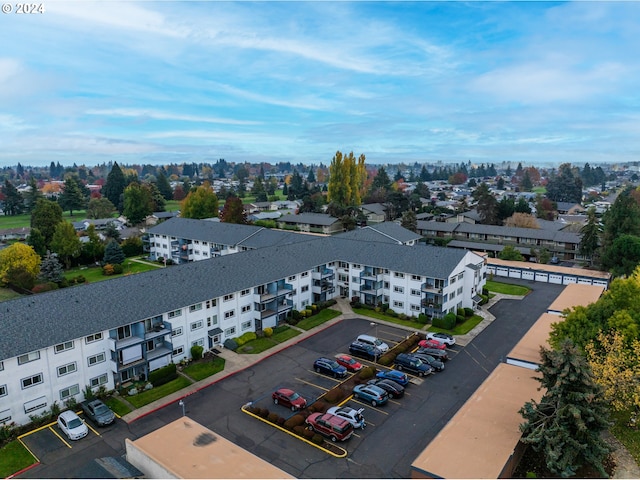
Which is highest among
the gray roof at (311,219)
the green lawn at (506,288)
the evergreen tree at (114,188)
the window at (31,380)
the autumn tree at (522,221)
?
the evergreen tree at (114,188)

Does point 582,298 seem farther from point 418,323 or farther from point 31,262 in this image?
point 31,262

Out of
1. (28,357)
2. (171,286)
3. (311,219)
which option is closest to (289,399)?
(171,286)

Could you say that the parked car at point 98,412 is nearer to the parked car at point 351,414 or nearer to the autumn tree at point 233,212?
the parked car at point 351,414

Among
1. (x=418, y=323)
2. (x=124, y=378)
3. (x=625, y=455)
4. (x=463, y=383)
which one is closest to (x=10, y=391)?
(x=124, y=378)

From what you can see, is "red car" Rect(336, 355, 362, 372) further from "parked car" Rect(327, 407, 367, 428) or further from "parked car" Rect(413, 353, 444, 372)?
"parked car" Rect(327, 407, 367, 428)

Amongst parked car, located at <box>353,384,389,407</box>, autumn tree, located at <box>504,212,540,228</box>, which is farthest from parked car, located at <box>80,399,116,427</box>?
autumn tree, located at <box>504,212,540,228</box>

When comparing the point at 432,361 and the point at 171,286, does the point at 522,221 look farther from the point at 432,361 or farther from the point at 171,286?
the point at 171,286

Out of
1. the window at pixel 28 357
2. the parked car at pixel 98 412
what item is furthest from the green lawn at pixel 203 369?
the window at pixel 28 357
